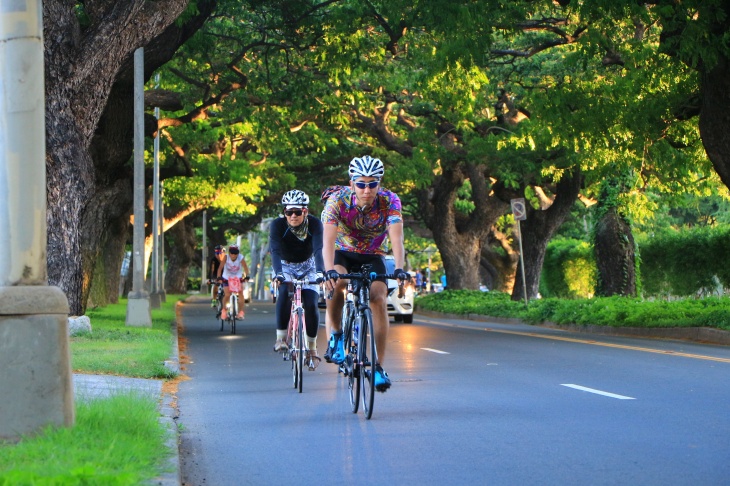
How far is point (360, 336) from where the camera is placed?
9828 mm

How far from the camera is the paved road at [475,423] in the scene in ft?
23.8

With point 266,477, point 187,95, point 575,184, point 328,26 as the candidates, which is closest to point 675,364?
point 266,477

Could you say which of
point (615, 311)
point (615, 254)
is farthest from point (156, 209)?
point (615, 311)

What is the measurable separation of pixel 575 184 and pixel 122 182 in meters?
14.0

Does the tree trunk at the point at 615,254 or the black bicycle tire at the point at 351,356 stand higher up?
the tree trunk at the point at 615,254

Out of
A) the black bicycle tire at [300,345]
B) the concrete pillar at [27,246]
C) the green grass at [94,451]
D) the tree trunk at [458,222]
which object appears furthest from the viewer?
the tree trunk at [458,222]

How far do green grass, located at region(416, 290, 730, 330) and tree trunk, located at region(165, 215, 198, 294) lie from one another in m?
32.5

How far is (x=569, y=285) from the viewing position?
45750 millimetres

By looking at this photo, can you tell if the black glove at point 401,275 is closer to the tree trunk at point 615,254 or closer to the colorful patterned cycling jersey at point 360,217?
the colorful patterned cycling jersey at point 360,217

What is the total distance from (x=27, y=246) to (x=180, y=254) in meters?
64.7

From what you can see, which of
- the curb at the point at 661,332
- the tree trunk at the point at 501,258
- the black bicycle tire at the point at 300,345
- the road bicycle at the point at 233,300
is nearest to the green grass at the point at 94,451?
the black bicycle tire at the point at 300,345

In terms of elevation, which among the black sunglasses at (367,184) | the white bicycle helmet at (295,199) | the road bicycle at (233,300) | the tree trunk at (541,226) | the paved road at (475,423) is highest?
the tree trunk at (541,226)

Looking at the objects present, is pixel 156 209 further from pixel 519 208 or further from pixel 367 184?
pixel 367 184

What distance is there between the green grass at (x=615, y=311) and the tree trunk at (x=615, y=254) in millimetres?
1886
